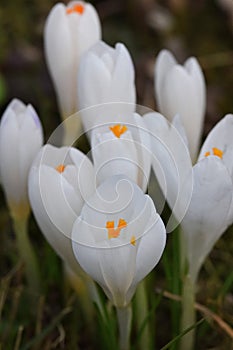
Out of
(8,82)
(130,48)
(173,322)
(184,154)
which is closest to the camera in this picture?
(184,154)

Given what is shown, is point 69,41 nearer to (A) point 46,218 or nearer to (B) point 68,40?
(B) point 68,40

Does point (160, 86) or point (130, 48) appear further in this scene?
point (130, 48)

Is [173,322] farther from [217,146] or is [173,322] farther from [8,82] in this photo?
[8,82]

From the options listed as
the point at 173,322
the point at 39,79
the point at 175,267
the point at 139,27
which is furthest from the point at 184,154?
the point at 139,27

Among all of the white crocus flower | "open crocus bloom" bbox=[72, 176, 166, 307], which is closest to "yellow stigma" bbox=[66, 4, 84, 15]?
the white crocus flower

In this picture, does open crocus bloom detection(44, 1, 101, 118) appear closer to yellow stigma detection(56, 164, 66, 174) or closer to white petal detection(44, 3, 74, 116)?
white petal detection(44, 3, 74, 116)

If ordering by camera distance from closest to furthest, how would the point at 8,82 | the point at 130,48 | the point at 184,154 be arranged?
the point at 184,154
the point at 8,82
the point at 130,48

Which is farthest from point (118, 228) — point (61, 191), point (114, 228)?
point (61, 191)
